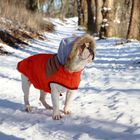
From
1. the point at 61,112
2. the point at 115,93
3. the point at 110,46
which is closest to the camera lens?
the point at 61,112

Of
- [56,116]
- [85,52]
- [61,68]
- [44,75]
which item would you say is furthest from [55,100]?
[85,52]

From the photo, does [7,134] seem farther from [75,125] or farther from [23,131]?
[75,125]

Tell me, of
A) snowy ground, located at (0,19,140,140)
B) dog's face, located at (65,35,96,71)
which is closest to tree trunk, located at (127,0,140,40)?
snowy ground, located at (0,19,140,140)

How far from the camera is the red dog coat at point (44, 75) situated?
552 centimetres

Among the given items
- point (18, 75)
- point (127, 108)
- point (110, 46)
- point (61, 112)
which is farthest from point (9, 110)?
point (110, 46)

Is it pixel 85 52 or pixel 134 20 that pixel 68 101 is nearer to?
pixel 85 52

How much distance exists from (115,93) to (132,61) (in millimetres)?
4949

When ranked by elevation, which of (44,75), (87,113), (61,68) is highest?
(61,68)

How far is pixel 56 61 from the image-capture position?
18.2 ft

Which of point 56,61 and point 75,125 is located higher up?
point 56,61

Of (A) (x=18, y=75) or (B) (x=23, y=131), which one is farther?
(A) (x=18, y=75)

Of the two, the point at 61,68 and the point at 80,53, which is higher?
the point at 80,53

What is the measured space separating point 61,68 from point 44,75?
32cm

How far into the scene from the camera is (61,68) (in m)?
5.46
